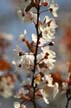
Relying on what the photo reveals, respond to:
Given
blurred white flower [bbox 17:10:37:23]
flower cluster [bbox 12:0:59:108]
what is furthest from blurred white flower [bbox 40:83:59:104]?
blurred white flower [bbox 17:10:37:23]

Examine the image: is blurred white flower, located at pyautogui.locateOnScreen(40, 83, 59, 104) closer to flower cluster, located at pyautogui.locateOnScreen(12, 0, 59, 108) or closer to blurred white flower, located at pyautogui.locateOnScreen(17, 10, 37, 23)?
flower cluster, located at pyautogui.locateOnScreen(12, 0, 59, 108)

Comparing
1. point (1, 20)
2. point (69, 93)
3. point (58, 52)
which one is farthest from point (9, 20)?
point (69, 93)

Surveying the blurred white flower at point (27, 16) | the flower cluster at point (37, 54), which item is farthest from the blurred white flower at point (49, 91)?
the blurred white flower at point (27, 16)

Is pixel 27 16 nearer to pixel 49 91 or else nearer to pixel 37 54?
pixel 37 54

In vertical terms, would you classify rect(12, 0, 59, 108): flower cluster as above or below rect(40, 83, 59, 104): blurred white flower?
above

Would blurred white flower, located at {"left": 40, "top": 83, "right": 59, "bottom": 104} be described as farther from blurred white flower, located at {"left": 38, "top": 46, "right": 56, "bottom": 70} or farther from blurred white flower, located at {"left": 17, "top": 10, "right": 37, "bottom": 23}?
blurred white flower, located at {"left": 17, "top": 10, "right": 37, "bottom": 23}

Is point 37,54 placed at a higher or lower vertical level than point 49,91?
higher

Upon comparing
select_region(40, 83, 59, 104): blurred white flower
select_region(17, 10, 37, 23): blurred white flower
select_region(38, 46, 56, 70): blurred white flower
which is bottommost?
select_region(40, 83, 59, 104): blurred white flower

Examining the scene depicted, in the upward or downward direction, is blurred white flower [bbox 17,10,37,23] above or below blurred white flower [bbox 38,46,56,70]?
above

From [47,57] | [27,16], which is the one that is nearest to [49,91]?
[47,57]

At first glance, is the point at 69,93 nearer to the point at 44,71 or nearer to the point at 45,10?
the point at 44,71

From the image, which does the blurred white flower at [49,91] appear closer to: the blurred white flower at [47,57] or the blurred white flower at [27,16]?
the blurred white flower at [47,57]
